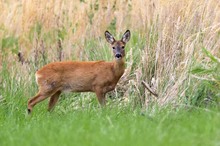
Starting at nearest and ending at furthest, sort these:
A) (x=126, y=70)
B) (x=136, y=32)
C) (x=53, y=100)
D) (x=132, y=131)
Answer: (x=132, y=131) → (x=53, y=100) → (x=126, y=70) → (x=136, y=32)

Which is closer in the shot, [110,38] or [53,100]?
[53,100]

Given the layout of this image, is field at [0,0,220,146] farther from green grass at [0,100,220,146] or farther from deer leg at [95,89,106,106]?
deer leg at [95,89,106,106]

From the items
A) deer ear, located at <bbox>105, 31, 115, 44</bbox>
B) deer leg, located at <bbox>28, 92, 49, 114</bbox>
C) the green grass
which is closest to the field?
the green grass

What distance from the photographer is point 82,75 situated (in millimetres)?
10281

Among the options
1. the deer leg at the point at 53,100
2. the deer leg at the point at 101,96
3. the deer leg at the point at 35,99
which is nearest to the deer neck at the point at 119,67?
the deer leg at the point at 101,96

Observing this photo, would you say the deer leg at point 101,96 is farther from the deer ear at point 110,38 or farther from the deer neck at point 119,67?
the deer ear at point 110,38

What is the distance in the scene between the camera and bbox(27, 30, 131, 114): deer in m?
10.1

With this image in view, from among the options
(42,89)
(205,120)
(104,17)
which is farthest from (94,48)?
(205,120)

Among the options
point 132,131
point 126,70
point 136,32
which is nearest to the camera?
point 132,131

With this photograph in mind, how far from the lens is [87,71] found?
404 inches

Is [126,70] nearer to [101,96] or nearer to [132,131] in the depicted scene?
[101,96]

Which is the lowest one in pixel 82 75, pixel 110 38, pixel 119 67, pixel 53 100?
pixel 53 100

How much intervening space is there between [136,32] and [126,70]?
701mm

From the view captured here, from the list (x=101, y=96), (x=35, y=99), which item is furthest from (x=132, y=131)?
(x=35, y=99)
